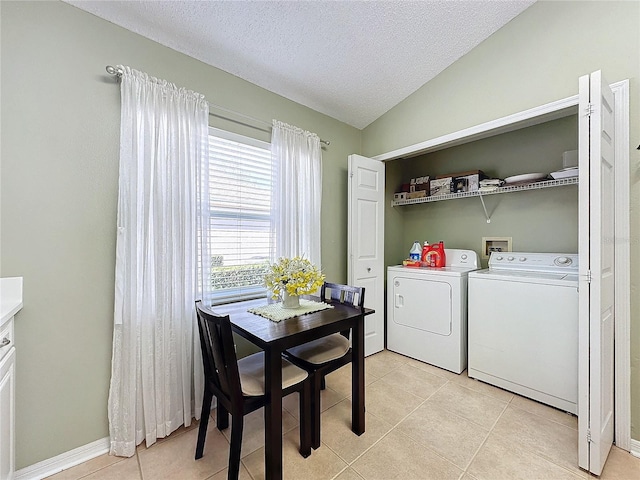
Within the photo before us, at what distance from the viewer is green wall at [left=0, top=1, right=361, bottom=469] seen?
1424mm

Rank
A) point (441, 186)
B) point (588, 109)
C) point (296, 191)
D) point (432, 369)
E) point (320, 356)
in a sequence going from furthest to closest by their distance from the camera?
point (441, 186) → point (432, 369) → point (296, 191) → point (320, 356) → point (588, 109)

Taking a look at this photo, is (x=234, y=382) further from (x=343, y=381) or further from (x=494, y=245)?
(x=494, y=245)

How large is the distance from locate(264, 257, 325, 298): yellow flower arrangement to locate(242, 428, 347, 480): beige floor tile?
0.93 meters

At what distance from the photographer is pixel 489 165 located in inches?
119

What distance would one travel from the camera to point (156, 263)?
5.74ft

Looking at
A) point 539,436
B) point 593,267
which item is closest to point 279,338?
point 593,267

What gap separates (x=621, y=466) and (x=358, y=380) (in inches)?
59.1

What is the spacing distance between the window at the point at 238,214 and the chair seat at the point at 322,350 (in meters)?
0.74

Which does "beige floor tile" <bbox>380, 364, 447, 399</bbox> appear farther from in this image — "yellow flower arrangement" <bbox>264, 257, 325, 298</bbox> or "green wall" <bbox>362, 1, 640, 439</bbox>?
"yellow flower arrangement" <bbox>264, 257, 325, 298</bbox>

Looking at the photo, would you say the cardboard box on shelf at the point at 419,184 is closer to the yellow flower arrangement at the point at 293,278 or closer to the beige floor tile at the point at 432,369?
the beige floor tile at the point at 432,369

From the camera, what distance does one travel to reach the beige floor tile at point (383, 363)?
2660mm

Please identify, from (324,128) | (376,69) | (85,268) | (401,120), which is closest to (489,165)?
(401,120)

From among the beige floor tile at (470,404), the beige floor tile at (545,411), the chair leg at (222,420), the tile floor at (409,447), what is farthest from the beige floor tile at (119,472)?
the beige floor tile at (545,411)

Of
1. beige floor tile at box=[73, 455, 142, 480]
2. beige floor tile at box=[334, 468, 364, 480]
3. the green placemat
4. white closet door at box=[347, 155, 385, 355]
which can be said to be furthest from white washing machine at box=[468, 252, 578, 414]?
beige floor tile at box=[73, 455, 142, 480]
